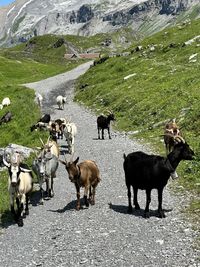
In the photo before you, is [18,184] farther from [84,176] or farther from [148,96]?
[148,96]

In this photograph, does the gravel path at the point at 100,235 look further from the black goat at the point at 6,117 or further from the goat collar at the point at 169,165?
the black goat at the point at 6,117

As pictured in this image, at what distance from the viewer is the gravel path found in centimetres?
1273

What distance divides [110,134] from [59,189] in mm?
14028

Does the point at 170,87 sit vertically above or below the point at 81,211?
above

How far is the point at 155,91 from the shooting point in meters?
44.2

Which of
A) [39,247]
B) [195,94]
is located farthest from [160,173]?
[195,94]

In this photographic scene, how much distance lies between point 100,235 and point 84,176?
3.07m

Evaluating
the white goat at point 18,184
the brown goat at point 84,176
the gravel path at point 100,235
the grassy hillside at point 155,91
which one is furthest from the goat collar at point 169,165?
the white goat at point 18,184

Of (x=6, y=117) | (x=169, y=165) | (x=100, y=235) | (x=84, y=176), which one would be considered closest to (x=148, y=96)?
(x=6, y=117)

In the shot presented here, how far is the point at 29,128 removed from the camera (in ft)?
126

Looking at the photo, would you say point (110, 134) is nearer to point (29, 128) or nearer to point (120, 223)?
point (29, 128)

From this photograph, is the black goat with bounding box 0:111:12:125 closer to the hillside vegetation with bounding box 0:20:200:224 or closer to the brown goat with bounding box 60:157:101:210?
the hillside vegetation with bounding box 0:20:200:224

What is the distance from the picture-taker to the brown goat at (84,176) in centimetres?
1641

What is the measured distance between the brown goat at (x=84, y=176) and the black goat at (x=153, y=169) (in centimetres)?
168
